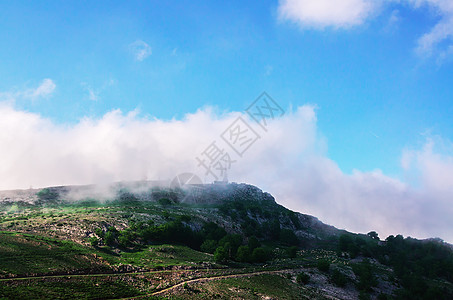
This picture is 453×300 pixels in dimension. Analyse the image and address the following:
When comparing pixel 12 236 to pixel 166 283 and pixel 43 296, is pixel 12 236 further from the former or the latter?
pixel 166 283

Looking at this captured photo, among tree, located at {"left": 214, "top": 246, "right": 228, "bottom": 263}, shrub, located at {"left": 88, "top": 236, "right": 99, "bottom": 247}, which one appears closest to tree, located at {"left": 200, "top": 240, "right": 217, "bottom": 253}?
tree, located at {"left": 214, "top": 246, "right": 228, "bottom": 263}

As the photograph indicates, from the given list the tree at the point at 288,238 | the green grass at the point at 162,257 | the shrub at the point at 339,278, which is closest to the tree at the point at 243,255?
the green grass at the point at 162,257

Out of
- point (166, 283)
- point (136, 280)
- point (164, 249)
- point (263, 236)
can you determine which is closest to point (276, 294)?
point (166, 283)

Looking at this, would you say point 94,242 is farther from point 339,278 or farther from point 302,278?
point 339,278

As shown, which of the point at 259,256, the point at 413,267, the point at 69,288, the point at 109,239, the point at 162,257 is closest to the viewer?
the point at 69,288

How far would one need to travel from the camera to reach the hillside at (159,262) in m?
71.1

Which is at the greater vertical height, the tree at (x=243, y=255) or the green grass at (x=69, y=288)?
the tree at (x=243, y=255)

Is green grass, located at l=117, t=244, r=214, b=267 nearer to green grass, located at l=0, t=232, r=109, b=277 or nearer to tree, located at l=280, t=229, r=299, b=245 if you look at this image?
green grass, located at l=0, t=232, r=109, b=277

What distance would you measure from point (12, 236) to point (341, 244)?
165971 mm

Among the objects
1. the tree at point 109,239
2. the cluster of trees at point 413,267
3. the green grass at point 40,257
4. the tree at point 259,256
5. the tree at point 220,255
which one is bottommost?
the green grass at point 40,257

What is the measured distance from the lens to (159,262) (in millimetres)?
92375

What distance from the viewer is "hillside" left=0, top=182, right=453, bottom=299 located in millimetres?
71125

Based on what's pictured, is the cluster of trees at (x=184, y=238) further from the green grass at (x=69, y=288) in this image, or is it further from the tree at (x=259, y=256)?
the green grass at (x=69, y=288)

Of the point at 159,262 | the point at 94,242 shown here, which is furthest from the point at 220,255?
the point at 94,242
